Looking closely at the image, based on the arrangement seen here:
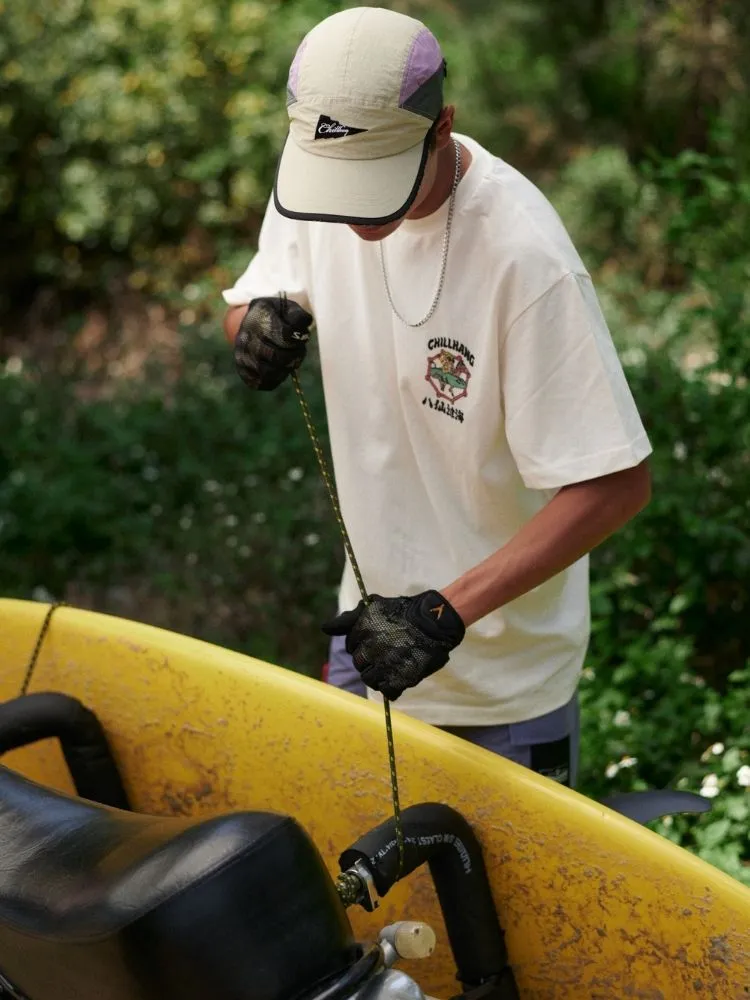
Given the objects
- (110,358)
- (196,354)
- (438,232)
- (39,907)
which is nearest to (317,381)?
(196,354)

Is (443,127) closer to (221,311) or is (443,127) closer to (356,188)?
(356,188)

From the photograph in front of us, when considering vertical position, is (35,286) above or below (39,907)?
below

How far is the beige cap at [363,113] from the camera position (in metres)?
1.92

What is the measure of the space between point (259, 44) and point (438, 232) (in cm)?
594

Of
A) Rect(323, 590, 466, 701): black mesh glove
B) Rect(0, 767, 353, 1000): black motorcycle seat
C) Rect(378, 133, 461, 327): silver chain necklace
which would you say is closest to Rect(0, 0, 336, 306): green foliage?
Rect(378, 133, 461, 327): silver chain necklace

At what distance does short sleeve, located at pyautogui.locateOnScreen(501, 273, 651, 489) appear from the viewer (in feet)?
6.47

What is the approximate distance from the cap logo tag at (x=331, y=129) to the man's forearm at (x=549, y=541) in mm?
622

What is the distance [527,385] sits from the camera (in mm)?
2006

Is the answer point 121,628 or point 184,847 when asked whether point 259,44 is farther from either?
point 184,847

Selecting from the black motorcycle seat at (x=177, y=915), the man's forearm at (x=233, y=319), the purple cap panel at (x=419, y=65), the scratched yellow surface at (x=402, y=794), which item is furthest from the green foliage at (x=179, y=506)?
the purple cap panel at (x=419, y=65)

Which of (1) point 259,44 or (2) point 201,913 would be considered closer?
(2) point 201,913

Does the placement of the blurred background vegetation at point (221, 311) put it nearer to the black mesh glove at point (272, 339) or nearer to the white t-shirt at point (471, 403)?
the white t-shirt at point (471, 403)

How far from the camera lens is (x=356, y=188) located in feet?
6.41

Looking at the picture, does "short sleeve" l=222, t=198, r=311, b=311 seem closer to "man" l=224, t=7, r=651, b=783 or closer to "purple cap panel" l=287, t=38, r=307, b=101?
"man" l=224, t=7, r=651, b=783
